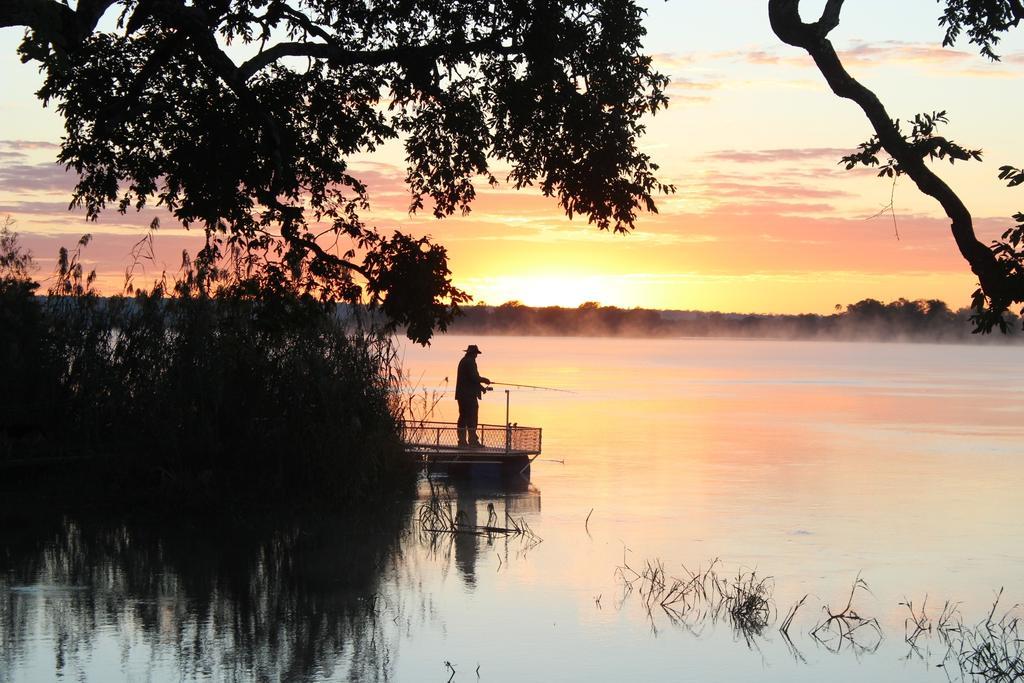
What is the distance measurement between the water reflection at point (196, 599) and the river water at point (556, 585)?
44mm

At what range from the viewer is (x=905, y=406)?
5844 centimetres

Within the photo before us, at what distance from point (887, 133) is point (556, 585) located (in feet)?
24.6

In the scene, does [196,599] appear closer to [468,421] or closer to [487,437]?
[468,421]

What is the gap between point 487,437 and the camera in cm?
2728

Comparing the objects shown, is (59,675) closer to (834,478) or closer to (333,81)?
(333,81)

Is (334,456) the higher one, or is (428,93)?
(428,93)

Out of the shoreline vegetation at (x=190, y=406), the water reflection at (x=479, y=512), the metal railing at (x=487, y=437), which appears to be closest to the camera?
the water reflection at (x=479, y=512)

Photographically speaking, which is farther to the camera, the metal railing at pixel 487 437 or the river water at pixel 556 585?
the metal railing at pixel 487 437

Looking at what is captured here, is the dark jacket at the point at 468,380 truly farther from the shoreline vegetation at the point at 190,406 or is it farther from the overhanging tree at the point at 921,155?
the overhanging tree at the point at 921,155

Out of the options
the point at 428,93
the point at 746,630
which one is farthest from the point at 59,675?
the point at 428,93

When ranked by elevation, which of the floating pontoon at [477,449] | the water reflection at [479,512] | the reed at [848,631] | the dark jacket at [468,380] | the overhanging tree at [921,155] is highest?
the overhanging tree at [921,155]

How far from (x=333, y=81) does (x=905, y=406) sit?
4740 cm

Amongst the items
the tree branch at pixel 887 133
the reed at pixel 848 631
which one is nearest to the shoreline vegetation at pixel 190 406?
the reed at pixel 848 631

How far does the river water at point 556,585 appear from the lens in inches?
482
